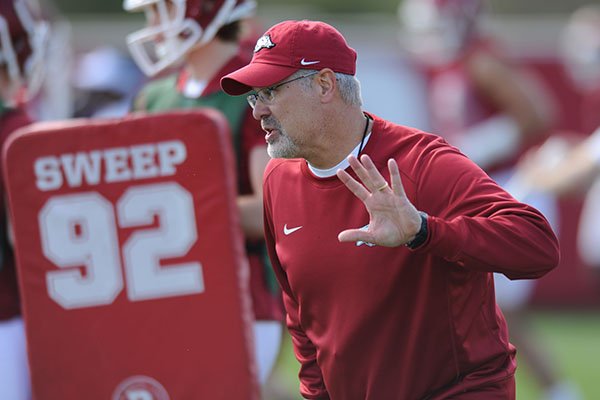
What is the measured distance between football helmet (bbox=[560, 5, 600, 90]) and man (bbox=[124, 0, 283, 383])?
649 cm

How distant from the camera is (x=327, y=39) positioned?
3520mm

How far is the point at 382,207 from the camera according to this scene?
322 cm

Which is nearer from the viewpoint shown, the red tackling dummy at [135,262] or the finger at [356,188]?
the finger at [356,188]

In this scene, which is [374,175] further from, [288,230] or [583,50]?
[583,50]

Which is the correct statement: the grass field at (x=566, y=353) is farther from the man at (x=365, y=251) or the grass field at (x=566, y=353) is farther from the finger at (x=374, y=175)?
the finger at (x=374, y=175)

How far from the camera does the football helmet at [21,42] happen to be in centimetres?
539

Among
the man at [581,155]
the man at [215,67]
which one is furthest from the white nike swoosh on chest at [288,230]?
the man at [581,155]

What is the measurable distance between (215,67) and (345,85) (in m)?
1.49

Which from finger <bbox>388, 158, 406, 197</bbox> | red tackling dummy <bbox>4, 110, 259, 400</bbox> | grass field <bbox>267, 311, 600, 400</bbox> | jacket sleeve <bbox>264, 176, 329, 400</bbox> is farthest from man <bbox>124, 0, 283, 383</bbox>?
finger <bbox>388, 158, 406, 197</bbox>

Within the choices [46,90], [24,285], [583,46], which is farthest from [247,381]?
[583,46]

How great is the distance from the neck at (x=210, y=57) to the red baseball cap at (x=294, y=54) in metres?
1.41

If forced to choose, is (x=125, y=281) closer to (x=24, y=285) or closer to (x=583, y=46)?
(x=24, y=285)

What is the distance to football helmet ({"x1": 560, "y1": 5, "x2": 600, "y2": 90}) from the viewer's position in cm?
1098

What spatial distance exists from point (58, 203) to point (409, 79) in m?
7.67
